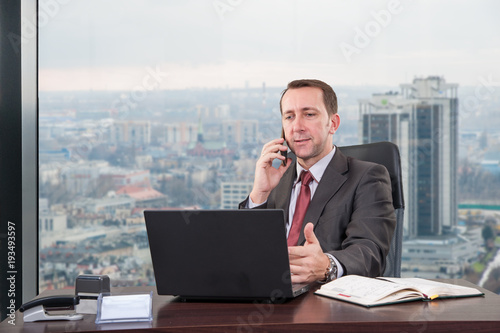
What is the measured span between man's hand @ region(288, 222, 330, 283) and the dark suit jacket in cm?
25

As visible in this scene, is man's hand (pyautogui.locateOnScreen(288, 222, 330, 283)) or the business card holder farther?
man's hand (pyautogui.locateOnScreen(288, 222, 330, 283))

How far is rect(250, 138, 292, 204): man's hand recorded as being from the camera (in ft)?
7.33

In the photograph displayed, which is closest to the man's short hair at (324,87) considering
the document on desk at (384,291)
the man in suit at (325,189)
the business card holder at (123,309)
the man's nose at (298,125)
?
the man in suit at (325,189)

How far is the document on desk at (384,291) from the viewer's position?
130 centimetres

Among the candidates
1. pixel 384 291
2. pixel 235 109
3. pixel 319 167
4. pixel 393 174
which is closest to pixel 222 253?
pixel 384 291

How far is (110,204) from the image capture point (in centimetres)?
335

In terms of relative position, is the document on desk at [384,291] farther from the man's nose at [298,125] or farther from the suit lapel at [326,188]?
the man's nose at [298,125]

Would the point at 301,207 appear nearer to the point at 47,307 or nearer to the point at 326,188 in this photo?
the point at 326,188

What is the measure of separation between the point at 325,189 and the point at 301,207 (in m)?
0.13

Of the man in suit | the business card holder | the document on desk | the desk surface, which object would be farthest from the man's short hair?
the business card holder

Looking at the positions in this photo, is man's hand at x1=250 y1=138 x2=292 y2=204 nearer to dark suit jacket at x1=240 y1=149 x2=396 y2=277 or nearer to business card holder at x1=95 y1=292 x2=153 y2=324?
dark suit jacket at x1=240 y1=149 x2=396 y2=277

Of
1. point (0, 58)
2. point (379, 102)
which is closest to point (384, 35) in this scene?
point (379, 102)

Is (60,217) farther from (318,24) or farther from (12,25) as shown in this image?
(318,24)

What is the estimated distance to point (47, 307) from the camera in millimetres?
1288
